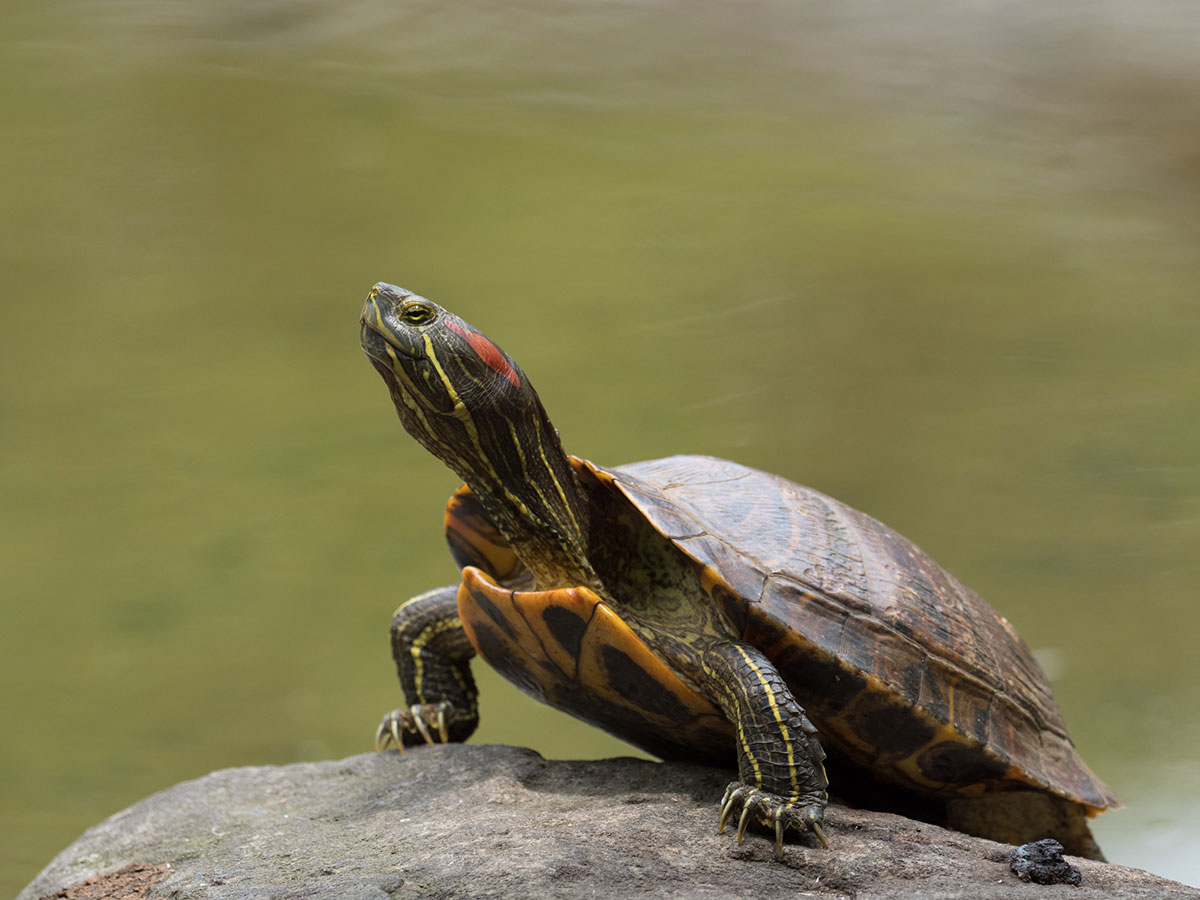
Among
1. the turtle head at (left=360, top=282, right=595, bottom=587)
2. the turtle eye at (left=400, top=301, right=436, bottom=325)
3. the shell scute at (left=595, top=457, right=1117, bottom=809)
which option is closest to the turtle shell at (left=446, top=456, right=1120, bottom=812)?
the shell scute at (left=595, top=457, right=1117, bottom=809)

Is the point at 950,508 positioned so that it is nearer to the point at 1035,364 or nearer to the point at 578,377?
the point at 1035,364

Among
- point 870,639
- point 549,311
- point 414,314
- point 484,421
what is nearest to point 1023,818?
point 870,639

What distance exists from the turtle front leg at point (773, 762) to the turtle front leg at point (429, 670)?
85cm

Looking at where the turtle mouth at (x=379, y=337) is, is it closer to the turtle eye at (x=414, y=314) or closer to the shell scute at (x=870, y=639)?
the turtle eye at (x=414, y=314)

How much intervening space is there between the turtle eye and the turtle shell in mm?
407

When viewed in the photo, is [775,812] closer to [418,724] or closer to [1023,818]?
[1023,818]

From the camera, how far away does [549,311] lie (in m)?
6.70

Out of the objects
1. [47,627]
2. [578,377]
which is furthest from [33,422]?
[578,377]

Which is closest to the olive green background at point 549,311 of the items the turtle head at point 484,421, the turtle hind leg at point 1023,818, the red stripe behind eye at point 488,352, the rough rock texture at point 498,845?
the turtle hind leg at point 1023,818

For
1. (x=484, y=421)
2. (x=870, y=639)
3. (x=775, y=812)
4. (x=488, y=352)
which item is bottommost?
(x=775, y=812)

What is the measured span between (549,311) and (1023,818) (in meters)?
4.76

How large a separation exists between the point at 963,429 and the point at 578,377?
6.86 feet

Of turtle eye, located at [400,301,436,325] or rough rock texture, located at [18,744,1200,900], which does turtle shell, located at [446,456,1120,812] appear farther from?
turtle eye, located at [400,301,436,325]

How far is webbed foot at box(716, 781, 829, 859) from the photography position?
178 cm
